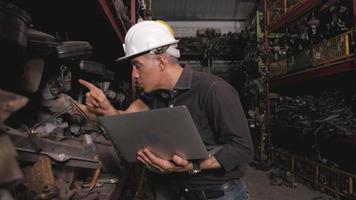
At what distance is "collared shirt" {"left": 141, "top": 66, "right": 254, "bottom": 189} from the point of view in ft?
4.41

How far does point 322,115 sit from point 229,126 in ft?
9.06

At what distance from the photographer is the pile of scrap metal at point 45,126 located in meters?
0.60

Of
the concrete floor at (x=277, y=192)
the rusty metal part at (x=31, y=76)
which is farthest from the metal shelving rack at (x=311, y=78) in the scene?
the rusty metal part at (x=31, y=76)

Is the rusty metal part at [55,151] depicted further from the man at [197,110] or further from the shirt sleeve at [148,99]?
the shirt sleeve at [148,99]

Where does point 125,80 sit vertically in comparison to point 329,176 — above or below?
above

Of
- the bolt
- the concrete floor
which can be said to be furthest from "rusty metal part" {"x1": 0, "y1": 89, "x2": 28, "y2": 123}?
the concrete floor

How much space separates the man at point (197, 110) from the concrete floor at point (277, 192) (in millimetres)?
2326

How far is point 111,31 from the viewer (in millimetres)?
1963

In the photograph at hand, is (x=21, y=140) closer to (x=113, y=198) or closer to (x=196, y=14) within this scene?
(x=113, y=198)

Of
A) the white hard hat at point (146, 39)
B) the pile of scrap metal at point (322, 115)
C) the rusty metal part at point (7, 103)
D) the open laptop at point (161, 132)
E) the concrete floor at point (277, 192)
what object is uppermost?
the white hard hat at point (146, 39)

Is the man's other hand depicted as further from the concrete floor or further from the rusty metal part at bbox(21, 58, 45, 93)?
the concrete floor

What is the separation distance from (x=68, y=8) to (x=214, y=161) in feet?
3.27

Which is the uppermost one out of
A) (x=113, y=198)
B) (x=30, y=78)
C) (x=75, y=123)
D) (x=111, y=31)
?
(x=111, y=31)

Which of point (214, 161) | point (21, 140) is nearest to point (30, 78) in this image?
point (21, 140)
